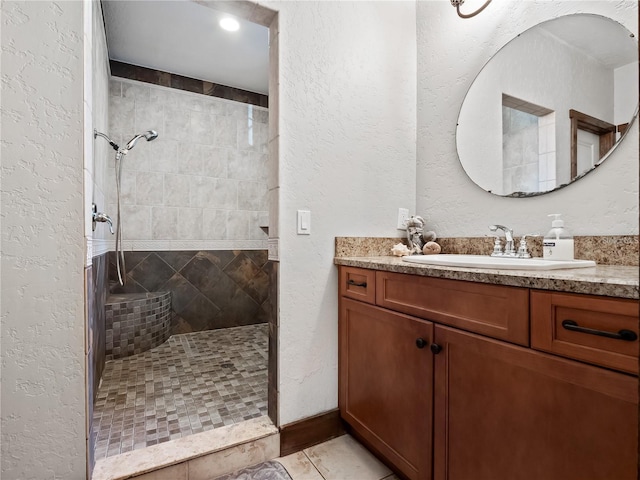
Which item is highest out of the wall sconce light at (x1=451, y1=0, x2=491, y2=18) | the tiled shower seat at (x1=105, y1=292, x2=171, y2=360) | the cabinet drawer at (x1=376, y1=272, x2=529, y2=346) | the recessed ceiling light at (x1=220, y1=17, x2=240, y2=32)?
the recessed ceiling light at (x1=220, y1=17, x2=240, y2=32)

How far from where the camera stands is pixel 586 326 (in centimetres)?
72

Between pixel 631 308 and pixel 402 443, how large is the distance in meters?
0.90

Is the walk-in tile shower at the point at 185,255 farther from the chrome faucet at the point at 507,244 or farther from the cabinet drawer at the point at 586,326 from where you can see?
the cabinet drawer at the point at 586,326

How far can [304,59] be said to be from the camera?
1.50 meters

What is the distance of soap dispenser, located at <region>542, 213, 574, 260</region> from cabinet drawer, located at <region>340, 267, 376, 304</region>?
65 centimetres

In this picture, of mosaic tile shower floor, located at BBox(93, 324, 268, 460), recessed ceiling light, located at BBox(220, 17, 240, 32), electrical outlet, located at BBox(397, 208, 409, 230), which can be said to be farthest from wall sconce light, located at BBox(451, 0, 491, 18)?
mosaic tile shower floor, located at BBox(93, 324, 268, 460)

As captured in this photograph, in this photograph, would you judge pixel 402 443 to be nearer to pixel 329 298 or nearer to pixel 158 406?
pixel 329 298

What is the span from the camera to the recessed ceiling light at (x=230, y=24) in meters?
2.29

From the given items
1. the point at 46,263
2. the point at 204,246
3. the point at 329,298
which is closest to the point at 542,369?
the point at 329,298

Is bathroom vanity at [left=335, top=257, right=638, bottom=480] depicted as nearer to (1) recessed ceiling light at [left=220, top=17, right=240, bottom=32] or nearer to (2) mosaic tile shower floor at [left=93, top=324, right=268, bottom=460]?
(2) mosaic tile shower floor at [left=93, top=324, right=268, bottom=460]

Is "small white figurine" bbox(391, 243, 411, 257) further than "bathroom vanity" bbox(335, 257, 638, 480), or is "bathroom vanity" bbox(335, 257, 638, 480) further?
"small white figurine" bbox(391, 243, 411, 257)

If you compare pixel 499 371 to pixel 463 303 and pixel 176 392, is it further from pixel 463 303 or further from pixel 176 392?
pixel 176 392

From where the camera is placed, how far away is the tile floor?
4.32 feet

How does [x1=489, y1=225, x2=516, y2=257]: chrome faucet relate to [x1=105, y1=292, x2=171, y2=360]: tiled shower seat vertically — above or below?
above
